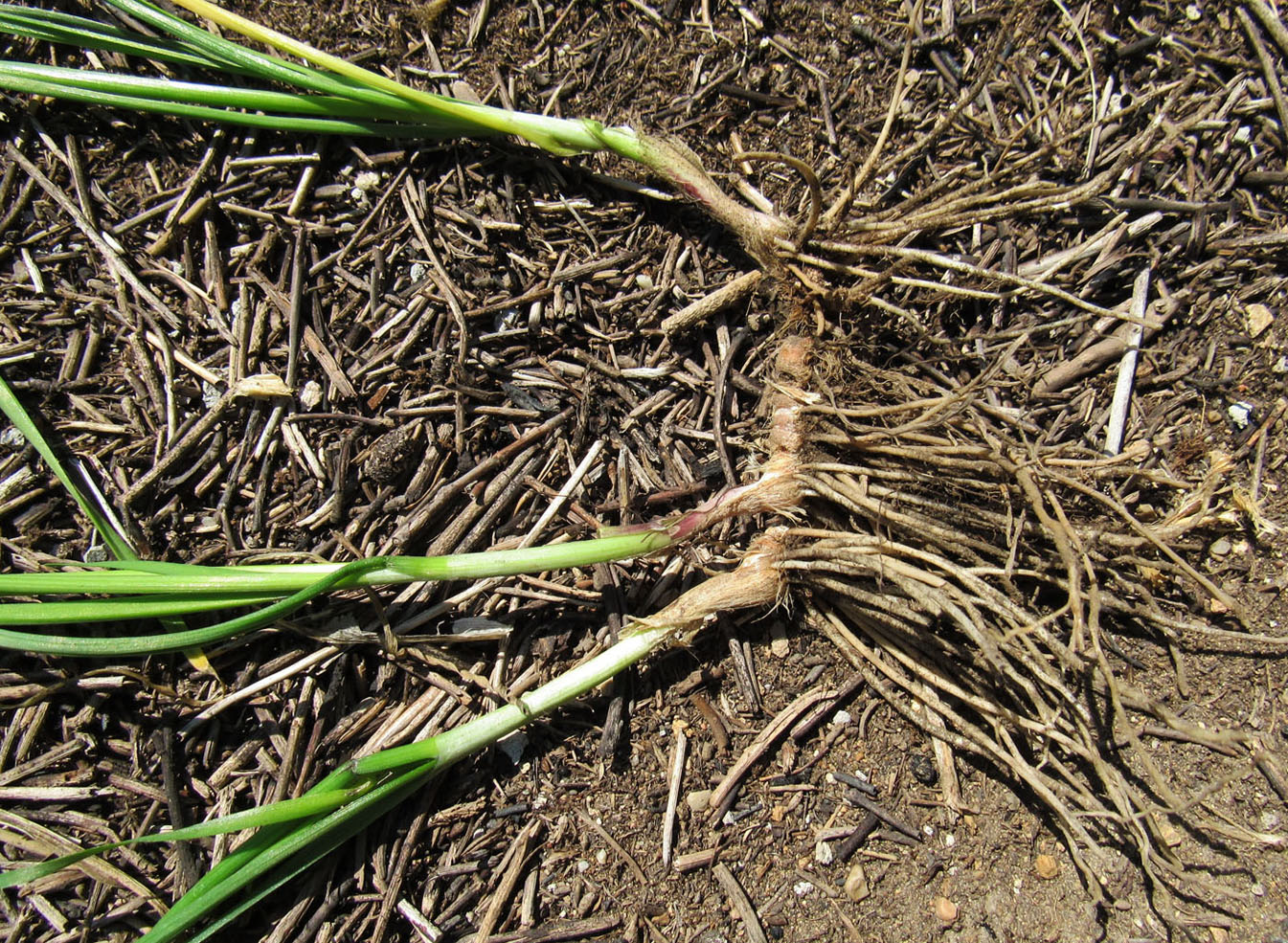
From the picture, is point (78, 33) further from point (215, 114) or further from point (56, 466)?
point (56, 466)

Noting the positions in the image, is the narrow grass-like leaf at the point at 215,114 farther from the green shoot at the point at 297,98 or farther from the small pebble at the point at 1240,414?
the small pebble at the point at 1240,414

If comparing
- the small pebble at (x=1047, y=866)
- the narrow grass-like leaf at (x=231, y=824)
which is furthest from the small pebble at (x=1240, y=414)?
the narrow grass-like leaf at (x=231, y=824)

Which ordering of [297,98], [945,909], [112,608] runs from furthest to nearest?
1. [297,98]
2. [945,909]
3. [112,608]

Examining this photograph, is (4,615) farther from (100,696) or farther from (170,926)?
(170,926)

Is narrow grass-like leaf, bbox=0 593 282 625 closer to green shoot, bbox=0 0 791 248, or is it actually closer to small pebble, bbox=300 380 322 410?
small pebble, bbox=300 380 322 410

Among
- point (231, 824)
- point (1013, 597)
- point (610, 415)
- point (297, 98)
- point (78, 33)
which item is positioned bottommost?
point (1013, 597)

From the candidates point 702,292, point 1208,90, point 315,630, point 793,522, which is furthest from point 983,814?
point 1208,90

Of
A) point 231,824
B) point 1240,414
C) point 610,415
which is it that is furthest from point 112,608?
point 1240,414
